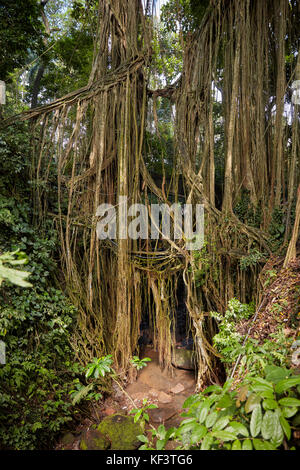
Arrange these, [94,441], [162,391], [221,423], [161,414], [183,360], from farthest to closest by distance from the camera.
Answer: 1. [183,360]
2. [162,391]
3. [161,414]
4. [94,441]
5. [221,423]

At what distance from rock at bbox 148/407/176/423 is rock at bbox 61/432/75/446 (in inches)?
31.1

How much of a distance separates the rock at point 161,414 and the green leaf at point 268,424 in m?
2.22

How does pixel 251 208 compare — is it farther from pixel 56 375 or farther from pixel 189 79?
pixel 56 375

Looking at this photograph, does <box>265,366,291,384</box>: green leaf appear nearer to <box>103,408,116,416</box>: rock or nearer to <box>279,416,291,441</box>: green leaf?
<box>279,416,291,441</box>: green leaf

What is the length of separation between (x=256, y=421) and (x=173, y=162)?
259 cm

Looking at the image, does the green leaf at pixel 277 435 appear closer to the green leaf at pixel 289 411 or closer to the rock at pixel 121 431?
the green leaf at pixel 289 411

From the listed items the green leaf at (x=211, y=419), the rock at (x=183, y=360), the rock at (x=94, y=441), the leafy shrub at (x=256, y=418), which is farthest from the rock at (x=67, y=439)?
the green leaf at (x=211, y=419)

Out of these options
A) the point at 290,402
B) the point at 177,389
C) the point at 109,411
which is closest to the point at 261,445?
the point at 290,402

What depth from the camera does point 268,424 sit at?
838mm

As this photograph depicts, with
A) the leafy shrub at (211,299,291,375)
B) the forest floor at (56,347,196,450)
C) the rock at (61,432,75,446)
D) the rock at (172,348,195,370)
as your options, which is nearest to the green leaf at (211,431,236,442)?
the leafy shrub at (211,299,291,375)

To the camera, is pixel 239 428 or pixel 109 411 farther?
pixel 109 411

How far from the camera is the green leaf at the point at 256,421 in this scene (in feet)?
2.75

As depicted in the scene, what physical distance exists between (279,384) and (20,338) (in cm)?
228

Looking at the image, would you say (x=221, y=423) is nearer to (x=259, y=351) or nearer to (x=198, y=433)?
(x=198, y=433)
